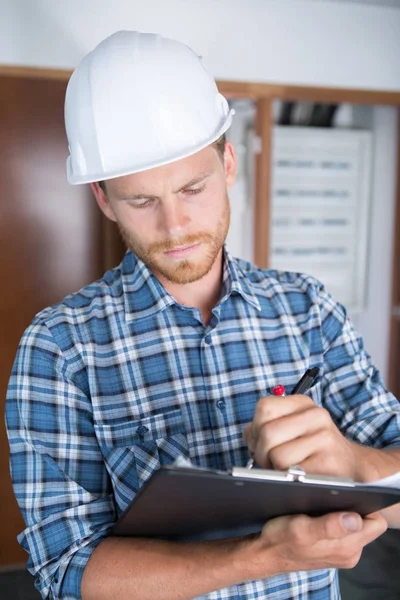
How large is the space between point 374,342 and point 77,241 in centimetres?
244

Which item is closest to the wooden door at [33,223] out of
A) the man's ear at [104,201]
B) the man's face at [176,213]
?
the man's ear at [104,201]

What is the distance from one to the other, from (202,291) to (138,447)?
1.08 ft

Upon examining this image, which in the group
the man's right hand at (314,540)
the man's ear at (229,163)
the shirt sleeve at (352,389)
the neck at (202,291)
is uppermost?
the man's ear at (229,163)

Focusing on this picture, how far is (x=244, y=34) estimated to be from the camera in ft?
9.39

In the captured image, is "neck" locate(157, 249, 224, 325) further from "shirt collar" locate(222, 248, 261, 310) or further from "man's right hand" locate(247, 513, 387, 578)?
"man's right hand" locate(247, 513, 387, 578)

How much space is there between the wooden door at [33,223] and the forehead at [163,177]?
168 cm

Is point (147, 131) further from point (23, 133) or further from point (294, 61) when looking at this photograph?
point (294, 61)

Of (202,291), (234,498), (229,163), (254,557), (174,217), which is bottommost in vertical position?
(254,557)

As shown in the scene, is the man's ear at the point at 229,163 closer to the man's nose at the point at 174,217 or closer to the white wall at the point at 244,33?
the man's nose at the point at 174,217

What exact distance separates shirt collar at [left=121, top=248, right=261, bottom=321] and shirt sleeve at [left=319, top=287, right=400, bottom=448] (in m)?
0.15

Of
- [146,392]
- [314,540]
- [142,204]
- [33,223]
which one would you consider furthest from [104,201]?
[33,223]

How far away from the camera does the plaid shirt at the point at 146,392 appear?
0.83 m

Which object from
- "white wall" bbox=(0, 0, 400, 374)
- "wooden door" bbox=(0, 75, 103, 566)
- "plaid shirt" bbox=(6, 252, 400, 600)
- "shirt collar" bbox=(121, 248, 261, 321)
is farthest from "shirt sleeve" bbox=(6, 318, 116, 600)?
"white wall" bbox=(0, 0, 400, 374)

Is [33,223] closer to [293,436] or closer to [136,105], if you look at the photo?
[136,105]
